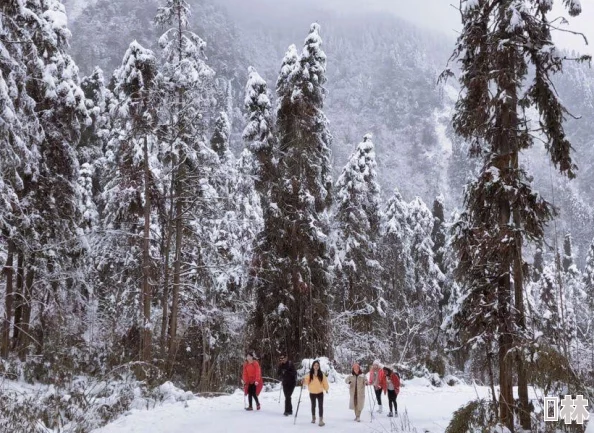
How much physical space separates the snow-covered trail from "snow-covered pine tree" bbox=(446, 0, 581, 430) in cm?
230

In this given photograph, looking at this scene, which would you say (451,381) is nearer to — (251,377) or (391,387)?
(391,387)

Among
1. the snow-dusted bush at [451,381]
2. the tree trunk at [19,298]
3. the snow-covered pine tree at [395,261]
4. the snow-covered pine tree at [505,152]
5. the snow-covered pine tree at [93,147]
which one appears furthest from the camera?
the snow-covered pine tree at [395,261]

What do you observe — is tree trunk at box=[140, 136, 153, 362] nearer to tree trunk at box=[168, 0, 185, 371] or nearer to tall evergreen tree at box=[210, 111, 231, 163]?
tree trunk at box=[168, 0, 185, 371]

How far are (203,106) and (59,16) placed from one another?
21.1 feet

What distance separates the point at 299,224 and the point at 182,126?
20.1 feet

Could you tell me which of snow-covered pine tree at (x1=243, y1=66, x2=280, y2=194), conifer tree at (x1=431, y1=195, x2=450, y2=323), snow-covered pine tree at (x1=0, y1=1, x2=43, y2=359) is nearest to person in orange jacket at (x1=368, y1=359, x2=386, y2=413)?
snow-covered pine tree at (x1=0, y1=1, x2=43, y2=359)

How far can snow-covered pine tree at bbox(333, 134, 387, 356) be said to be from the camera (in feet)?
96.4

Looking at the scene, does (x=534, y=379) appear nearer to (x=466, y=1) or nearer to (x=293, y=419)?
(x=293, y=419)

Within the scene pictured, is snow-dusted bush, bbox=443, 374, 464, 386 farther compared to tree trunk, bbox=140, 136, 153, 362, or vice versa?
snow-dusted bush, bbox=443, 374, 464, 386

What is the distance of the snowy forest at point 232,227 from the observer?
10703 millimetres

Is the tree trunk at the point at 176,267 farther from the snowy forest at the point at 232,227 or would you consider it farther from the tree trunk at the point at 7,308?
the tree trunk at the point at 7,308

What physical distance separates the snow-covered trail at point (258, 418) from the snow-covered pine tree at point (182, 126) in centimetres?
480

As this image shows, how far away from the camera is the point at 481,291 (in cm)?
1083

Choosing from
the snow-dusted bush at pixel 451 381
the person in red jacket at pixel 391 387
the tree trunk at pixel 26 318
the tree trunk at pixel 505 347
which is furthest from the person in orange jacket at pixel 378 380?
the tree trunk at pixel 26 318
